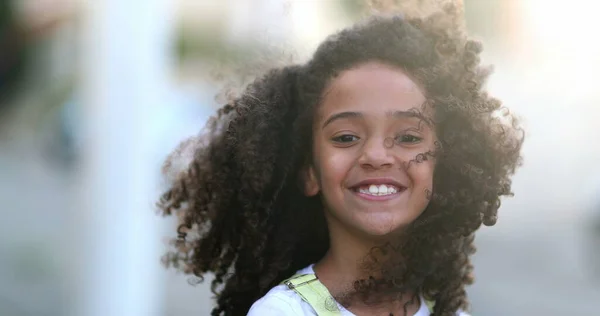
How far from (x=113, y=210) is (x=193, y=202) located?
73.1 inches

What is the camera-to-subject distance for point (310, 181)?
2.17 metres

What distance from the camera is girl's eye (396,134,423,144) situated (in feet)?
6.68

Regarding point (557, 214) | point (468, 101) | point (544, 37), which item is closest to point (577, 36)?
point (544, 37)

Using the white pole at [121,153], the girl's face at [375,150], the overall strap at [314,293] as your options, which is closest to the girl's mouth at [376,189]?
the girl's face at [375,150]

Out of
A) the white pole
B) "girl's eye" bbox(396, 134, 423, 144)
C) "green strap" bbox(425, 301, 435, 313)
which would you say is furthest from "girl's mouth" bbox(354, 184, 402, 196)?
the white pole

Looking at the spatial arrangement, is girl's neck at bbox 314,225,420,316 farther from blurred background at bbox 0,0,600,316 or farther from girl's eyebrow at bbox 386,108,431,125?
blurred background at bbox 0,0,600,316

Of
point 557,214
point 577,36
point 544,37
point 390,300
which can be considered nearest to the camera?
point 390,300

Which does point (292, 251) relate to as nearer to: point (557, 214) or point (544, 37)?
point (544, 37)

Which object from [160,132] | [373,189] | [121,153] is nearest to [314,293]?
[373,189]

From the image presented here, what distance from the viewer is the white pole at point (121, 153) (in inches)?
160

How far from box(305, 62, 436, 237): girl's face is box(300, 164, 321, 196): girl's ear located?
2.2 inches

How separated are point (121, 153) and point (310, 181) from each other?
2084 mm

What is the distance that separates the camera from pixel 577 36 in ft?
27.8

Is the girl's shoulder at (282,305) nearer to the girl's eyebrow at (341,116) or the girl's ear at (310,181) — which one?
the girl's ear at (310,181)
